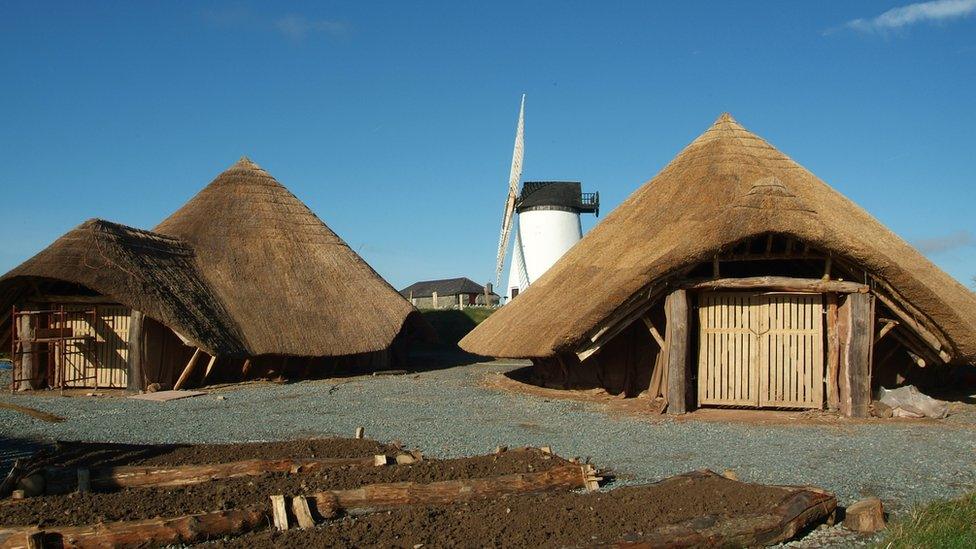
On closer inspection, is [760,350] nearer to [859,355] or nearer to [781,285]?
[781,285]

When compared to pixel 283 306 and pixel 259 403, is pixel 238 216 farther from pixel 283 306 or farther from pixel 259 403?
pixel 259 403

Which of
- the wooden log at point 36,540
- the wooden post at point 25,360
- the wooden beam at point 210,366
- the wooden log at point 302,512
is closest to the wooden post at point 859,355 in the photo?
the wooden log at point 302,512

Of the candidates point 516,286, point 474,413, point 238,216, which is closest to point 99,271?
point 238,216

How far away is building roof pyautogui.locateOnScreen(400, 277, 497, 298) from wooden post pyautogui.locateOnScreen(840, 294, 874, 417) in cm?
4911

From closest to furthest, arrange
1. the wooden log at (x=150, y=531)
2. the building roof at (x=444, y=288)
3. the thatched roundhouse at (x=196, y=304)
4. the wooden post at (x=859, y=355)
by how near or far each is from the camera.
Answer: the wooden log at (x=150, y=531), the wooden post at (x=859, y=355), the thatched roundhouse at (x=196, y=304), the building roof at (x=444, y=288)

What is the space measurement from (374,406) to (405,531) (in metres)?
9.69

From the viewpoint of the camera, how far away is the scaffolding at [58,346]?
772 inches

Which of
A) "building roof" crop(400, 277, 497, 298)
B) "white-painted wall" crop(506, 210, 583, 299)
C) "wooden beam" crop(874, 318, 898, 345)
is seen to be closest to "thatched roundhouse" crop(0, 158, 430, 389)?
"wooden beam" crop(874, 318, 898, 345)

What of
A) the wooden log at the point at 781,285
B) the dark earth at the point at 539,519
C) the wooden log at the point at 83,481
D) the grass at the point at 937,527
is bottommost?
the grass at the point at 937,527

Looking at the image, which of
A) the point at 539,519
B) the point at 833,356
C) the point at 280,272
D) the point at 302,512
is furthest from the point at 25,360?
the point at 833,356

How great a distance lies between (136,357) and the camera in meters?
19.0

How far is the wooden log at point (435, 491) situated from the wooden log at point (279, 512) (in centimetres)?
39

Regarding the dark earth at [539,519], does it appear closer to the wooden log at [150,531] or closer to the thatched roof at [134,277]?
the wooden log at [150,531]

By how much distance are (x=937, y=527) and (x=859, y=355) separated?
294 inches
